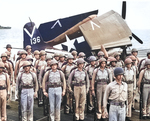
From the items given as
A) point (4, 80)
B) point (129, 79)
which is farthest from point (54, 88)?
point (129, 79)

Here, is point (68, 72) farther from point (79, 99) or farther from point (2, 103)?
point (2, 103)

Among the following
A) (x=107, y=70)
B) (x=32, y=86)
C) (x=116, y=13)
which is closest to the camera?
(x=32, y=86)

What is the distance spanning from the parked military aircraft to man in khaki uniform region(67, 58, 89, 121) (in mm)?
6560

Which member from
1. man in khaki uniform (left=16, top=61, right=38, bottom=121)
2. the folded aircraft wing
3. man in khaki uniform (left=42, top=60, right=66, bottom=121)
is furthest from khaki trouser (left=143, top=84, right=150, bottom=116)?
→ the folded aircraft wing

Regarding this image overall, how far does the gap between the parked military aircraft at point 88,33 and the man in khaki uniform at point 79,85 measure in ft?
21.5

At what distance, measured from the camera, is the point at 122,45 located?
12.3 meters

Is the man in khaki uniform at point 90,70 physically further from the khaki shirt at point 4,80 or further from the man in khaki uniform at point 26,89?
the khaki shirt at point 4,80

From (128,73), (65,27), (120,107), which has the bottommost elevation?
(120,107)

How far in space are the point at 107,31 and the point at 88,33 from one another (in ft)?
4.19

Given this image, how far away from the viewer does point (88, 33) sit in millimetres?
12641

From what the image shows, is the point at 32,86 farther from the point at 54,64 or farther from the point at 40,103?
the point at 40,103

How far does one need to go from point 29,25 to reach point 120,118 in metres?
12.2

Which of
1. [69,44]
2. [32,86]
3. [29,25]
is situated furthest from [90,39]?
[32,86]

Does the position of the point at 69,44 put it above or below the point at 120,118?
above
